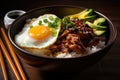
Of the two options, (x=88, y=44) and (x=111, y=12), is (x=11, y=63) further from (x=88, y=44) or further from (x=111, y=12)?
(x=111, y=12)

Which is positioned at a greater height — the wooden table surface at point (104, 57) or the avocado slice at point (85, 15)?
the avocado slice at point (85, 15)

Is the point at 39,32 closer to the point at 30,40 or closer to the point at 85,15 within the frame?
the point at 30,40

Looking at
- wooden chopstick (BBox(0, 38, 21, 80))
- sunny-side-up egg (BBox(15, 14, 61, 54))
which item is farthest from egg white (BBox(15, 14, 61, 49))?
wooden chopstick (BBox(0, 38, 21, 80))

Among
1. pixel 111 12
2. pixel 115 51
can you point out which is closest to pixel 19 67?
pixel 115 51

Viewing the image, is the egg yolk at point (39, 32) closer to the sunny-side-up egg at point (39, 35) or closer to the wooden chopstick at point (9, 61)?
the sunny-side-up egg at point (39, 35)

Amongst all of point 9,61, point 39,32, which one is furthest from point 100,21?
point 9,61

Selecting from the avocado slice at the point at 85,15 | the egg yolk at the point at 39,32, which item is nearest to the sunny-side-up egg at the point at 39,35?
the egg yolk at the point at 39,32
